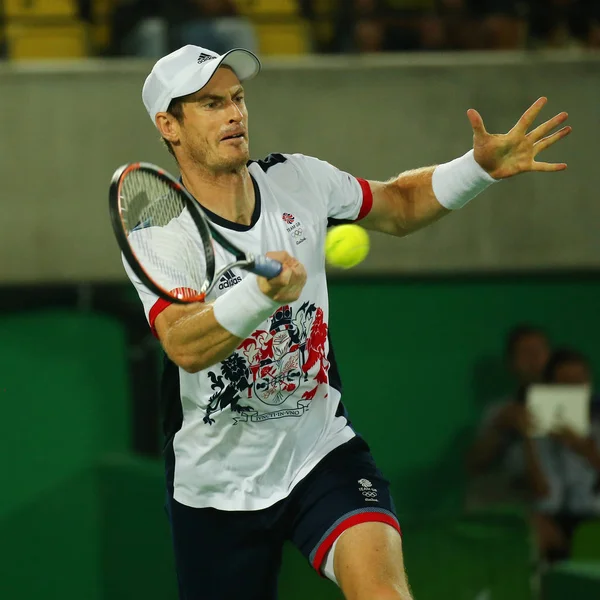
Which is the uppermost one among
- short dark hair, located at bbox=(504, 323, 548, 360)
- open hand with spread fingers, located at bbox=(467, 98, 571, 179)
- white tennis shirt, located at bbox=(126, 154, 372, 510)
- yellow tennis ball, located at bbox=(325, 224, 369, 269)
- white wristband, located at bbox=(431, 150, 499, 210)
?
Result: open hand with spread fingers, located at bbox=(467, 98, 571, 179)

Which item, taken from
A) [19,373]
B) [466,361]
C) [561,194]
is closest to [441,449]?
[466,361]

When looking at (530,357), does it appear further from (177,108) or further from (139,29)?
(177,108)

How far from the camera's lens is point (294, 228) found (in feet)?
12.0

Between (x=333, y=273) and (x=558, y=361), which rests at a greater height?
(x=333, y=273)

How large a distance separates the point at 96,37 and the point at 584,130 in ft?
10.3

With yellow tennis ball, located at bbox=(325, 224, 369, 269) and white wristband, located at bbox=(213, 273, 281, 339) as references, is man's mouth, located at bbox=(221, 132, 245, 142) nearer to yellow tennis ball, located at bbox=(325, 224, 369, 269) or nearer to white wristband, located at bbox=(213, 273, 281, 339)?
yellow tennis ball, located at bbox=(325, 224, 369, 269)

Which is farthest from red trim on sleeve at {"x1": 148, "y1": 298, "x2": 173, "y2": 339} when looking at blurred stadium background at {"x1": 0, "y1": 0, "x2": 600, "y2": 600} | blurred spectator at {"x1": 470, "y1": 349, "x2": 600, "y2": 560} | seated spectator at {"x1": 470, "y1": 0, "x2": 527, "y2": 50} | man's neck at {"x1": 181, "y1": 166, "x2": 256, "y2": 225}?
seated spectator at {"x1": 470, "y1": 0, "x2": 527, "y2": 50}

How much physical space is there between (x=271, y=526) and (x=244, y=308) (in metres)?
0.90

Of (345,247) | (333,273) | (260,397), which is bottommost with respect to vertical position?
(333,273)

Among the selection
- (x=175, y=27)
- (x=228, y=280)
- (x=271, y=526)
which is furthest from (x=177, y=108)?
(x=175, y=27)

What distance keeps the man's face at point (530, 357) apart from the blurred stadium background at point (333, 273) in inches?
16.7

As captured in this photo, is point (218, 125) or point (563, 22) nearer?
point (218, 125)

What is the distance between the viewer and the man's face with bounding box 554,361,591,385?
706 centimetres

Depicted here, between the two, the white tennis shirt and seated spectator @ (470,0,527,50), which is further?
seated spectator @ (470,0,527,50)
